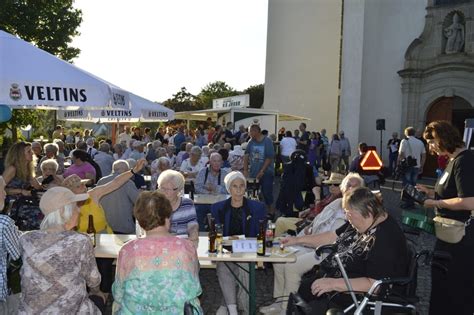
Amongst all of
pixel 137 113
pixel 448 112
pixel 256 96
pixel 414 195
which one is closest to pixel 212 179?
pixel 137 113

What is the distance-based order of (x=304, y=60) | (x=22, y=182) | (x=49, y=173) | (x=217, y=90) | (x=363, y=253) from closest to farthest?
(x=363, y=253) → (x=22, y=182) → (x=49, y=173) → (x=304, y=60) → (x=217, y=90)

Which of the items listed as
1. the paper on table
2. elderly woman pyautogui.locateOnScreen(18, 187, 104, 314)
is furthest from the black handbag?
elderly woman pyautogui.locateOnScreen(18, 187, 104, 314)

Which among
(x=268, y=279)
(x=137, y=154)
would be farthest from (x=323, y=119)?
(x=268, y=279)

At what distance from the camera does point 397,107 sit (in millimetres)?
19562

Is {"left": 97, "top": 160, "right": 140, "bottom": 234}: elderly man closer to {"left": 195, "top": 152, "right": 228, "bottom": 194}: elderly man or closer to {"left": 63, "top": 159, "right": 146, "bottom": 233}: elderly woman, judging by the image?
{"left": 63, "top": 159, "right": 146, "bottom": 233}: elderly woman

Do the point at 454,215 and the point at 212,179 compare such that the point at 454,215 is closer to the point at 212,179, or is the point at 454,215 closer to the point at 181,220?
the point at 181,220

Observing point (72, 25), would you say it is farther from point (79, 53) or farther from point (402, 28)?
point (402, 28)

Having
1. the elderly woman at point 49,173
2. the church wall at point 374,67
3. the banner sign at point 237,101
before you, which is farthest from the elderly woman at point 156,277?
the banner sign at point 237,101

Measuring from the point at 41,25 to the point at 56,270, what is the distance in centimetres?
2040

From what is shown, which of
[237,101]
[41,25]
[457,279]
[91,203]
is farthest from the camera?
[237,101]

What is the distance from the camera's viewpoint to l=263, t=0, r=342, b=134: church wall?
2698 cm

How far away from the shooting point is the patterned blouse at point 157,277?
9.70 feet

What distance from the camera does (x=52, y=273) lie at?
3004 mm

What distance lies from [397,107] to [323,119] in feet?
23.9
